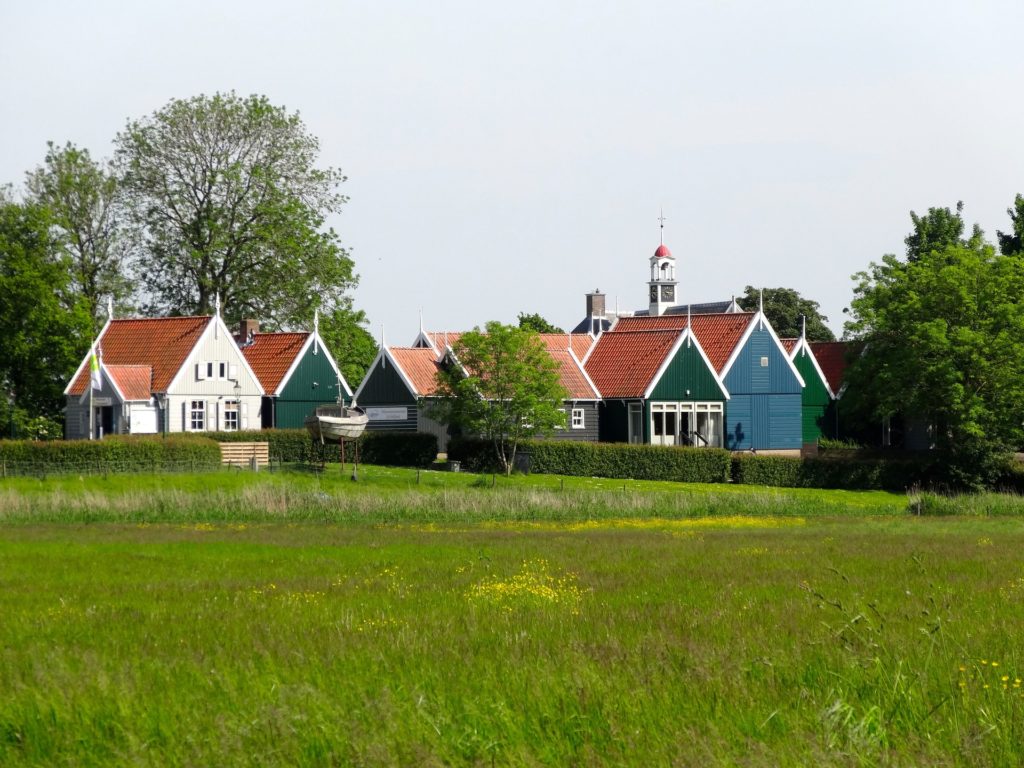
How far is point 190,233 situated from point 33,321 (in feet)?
34.6

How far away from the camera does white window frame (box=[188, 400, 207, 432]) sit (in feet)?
225

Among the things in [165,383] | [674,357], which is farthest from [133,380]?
[674,357]

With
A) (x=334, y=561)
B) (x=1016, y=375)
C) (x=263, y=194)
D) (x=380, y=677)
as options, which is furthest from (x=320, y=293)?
(x=380, y=677)

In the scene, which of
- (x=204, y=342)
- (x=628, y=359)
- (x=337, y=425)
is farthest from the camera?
(x=628, y=359)

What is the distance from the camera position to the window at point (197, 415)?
226 feet

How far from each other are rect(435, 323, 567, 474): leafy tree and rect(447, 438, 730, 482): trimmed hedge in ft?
2.33

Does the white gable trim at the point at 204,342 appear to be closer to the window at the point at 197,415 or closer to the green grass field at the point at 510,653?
the window at the point at 197,415

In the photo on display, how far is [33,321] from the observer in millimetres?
70125

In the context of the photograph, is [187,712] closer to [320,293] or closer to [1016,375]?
[1016,375]

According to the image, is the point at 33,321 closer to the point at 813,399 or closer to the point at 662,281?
the point at 813,399

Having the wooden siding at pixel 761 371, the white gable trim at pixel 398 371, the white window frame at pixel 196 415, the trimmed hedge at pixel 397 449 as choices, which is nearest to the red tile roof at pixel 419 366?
the white gable trim at pixel 398 371

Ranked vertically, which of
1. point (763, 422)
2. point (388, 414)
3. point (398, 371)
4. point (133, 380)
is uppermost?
point (398, 371)

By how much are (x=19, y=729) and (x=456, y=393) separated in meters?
52.3

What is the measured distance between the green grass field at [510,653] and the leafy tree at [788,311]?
85.7 m
